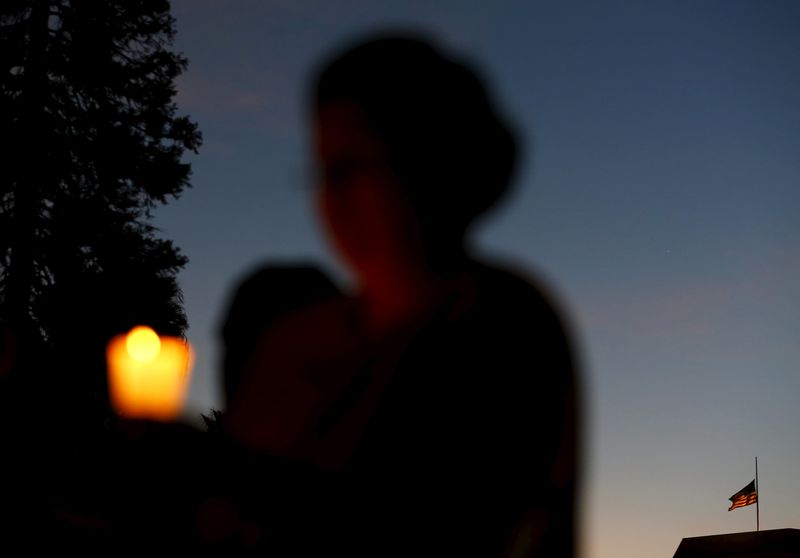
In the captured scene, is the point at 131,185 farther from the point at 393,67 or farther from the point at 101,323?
the point at 393,67

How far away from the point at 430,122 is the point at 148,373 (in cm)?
43

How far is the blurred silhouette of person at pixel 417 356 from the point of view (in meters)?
0.91

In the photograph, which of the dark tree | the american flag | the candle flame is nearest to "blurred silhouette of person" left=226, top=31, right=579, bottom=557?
the candle flame

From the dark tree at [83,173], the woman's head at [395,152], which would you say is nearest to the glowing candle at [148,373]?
the woman's head at [395,152]

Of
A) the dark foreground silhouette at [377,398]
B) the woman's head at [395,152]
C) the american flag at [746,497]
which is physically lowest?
the american flag at [746,497]

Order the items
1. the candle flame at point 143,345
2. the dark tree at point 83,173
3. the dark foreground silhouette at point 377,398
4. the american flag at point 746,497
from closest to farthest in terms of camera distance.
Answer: the dark foreground silhouette at point 377,398 < the candle flame at point 143,345 < the dark tree at point 83,173 < the american flag at point 746,497

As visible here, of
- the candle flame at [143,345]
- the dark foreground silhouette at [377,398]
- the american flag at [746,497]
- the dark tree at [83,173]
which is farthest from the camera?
the american flag at [746,497]

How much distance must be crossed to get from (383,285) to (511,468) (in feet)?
0.86

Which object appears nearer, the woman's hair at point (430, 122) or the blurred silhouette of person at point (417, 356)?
the blurred silhouette of person at point (417, 356)

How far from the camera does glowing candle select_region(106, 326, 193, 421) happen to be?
0.93m

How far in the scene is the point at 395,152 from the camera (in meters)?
1.03

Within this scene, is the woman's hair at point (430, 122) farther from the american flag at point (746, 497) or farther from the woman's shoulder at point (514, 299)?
the american flag at point (746, 497)

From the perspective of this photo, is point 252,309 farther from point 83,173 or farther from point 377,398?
point 83,173

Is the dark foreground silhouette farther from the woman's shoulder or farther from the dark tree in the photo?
the dark tree
